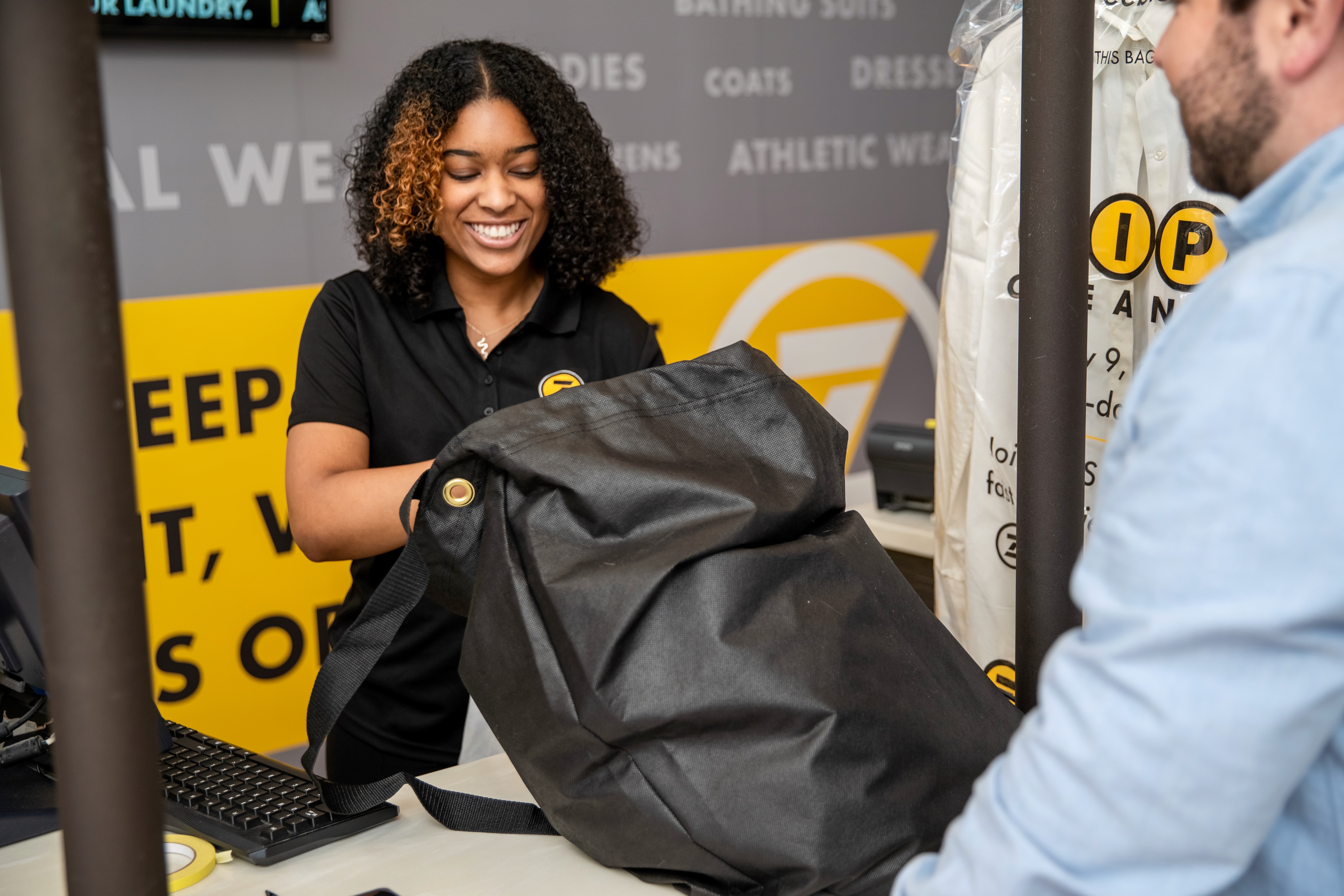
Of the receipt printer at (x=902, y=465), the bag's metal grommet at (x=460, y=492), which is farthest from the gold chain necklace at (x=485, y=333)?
the receipt printer at (x=902, y=465)

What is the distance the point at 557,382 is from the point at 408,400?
0.63 feet

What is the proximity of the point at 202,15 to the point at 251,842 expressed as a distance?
5.61ft

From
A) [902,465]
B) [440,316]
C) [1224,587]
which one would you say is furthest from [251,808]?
[902,465]

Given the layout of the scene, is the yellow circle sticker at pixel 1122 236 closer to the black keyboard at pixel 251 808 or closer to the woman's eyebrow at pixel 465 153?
the woman's eyebrow at pixel 465 153

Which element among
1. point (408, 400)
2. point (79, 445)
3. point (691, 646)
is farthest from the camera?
point (408, 400)

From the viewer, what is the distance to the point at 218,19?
7.23 feet

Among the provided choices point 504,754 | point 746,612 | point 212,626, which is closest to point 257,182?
point 212,626

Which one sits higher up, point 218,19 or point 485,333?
point 218,19

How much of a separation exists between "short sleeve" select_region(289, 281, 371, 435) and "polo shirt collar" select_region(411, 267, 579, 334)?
0.10 m

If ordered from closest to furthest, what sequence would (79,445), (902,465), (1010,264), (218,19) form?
1. (79,445)
2. (1010,264)
3. (218,19)
4. (902,465)

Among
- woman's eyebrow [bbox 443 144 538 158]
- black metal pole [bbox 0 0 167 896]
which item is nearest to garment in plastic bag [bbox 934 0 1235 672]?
woman's eyebrow [bbox 443 144 538 158]

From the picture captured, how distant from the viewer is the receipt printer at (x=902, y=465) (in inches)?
92.7

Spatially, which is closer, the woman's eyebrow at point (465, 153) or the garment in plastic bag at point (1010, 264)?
the garment in plastic bag at point (1010, 264)

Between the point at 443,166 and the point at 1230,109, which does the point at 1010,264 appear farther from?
the point at 1230,109
